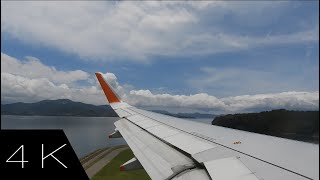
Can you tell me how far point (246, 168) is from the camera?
3627 millimetres

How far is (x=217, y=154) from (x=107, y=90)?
7.72m

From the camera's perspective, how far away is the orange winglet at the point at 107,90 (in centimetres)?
1120

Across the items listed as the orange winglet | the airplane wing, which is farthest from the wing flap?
the orange winglet

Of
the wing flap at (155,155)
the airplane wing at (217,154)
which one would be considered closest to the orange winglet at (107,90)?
the wing flap at (155,155)

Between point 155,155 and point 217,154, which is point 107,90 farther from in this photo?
point 217,154

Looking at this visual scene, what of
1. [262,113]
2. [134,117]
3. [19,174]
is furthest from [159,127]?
[19,174]

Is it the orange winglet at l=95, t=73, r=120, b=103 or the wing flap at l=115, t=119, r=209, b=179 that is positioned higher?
the orange winglet at l=95, t=73, r=120, b=103

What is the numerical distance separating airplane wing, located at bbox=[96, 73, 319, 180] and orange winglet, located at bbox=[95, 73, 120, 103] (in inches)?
154

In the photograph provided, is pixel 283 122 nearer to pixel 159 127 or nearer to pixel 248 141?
pixel 248 141

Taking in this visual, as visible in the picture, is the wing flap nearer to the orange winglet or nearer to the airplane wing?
the airplane wing

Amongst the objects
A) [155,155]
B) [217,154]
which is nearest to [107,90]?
[155,155]

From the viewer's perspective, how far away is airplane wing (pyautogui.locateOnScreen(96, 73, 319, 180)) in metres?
3.35

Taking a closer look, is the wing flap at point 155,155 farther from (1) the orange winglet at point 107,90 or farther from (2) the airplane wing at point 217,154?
(1) the orange winglet at point 107,90

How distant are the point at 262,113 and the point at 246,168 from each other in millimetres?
1898
